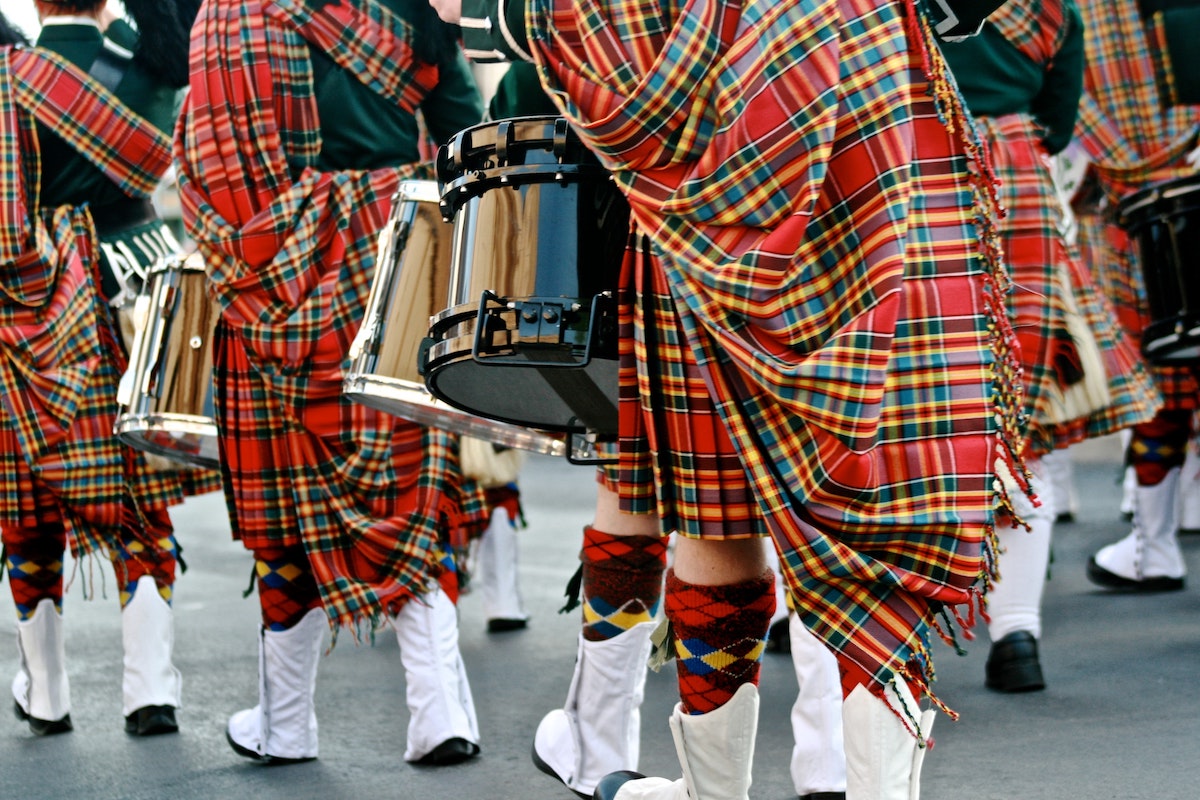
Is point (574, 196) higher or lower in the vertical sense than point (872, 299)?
higher

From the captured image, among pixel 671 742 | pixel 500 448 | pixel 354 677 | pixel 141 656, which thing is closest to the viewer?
pixel 671 742

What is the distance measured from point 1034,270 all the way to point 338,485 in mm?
1594

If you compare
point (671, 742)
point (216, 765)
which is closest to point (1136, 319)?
point (671, 742)

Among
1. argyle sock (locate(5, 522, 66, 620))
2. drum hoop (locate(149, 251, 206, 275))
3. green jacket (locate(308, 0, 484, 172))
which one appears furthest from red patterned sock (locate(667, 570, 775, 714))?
argyle sock (locate(5, 522, 66, 620))

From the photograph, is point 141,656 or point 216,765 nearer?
point 216,765

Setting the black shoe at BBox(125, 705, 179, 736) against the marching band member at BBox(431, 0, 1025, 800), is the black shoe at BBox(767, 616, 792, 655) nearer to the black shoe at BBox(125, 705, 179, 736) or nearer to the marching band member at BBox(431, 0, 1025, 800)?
the black shoe at BBox(125, 705, 179, 736)

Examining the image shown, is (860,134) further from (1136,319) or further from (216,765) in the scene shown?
(1136,319)

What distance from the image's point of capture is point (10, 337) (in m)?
3.75

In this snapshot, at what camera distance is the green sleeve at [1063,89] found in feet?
11.5

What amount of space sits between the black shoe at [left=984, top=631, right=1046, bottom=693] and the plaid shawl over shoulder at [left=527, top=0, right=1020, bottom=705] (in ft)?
5.48

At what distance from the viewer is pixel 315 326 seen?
3.13 meters

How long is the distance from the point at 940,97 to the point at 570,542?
5.39m

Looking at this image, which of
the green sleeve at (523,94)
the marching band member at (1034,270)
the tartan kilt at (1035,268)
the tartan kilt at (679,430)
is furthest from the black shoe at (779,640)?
the tartan kilt at (679,430)

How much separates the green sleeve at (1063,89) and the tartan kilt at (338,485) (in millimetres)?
1590
